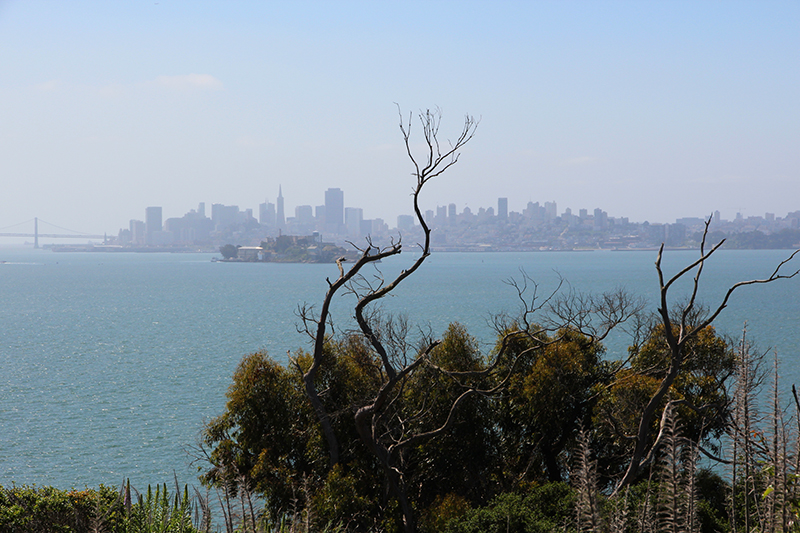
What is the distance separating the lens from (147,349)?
40812 millimetres

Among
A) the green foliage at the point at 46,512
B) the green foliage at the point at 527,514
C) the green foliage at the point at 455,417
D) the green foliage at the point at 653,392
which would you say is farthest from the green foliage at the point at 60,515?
the green foliage at the point at 653,392

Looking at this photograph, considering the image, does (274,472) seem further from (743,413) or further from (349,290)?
(743,413)

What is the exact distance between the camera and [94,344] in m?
42.7

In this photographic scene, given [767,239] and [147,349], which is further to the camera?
[767,239]

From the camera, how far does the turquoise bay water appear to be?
1972 cm

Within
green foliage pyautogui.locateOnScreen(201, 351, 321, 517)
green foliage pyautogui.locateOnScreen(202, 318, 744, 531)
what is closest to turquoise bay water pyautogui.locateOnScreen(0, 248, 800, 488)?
green foliage pyautogui.locateOnScreen(201, 351, 321, 517)

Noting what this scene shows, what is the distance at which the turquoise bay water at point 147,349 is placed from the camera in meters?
19.7

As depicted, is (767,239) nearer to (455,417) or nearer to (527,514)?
(455,417)

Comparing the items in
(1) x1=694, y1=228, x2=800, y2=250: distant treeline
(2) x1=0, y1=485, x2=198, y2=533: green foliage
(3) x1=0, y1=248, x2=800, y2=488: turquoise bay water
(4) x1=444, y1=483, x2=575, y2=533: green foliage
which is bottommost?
(3) x1=0, y1=248, x2=800, y2=488: turquoise bay water

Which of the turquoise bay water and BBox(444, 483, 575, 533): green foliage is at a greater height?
BBox(444, 483, 575, 533): green foliage

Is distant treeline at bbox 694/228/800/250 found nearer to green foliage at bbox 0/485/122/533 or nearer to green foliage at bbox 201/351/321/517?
green foliage at bbox 201/351/321/517

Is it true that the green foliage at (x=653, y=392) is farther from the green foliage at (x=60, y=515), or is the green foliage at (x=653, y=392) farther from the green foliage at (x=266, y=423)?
the green foliage at (x=60, y=515)

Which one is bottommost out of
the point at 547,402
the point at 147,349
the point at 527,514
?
the point at 147,349

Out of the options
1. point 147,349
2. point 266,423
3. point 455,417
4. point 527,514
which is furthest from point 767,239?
point 527,514
